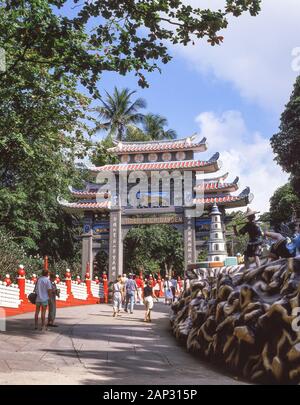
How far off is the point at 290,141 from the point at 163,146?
736 cm

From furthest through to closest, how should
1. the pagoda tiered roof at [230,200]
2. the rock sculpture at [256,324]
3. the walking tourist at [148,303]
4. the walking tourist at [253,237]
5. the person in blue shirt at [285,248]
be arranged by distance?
1. the pagoda tiered roof at [230,200]
2. the walking tourist at [148,303]
3. the walking tourist at [253,237]
4. the person in blue shirt at [285,248]
5. the rock sculpture at [256,324]

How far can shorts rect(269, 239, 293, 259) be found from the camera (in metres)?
8.75

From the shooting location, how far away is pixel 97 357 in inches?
350

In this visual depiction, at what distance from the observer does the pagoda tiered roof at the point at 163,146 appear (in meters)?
27.6

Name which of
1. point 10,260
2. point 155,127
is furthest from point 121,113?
point 10,260

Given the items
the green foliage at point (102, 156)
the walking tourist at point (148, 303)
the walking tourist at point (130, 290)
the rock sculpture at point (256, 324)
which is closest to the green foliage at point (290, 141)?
the walking tourist at point (130, 290)

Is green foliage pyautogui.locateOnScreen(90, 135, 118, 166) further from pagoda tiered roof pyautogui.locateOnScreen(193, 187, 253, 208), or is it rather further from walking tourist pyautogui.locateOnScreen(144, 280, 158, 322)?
pagoda tiered roof pyautogui.locateOnScreen(193, 187, 253, 208)

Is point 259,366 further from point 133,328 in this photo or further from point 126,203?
point 126,203

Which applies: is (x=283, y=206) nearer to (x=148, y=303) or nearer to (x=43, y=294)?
(x=148, y=303)

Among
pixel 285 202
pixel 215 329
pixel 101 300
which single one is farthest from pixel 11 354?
pixel 285 202

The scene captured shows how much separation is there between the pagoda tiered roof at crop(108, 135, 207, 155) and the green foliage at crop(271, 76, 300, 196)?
4.40 m

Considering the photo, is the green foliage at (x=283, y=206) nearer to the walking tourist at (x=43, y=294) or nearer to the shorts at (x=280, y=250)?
the walking tourist at (x=43, y=294)

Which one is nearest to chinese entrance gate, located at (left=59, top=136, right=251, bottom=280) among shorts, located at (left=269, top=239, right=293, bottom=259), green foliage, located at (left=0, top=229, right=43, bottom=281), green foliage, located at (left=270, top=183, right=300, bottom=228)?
green foliage, located at (left=0, top=229, right=43, bottom=281)

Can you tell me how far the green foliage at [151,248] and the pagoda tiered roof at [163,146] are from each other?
921 cm
